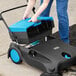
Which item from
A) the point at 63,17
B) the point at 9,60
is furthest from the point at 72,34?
the point at 9,60

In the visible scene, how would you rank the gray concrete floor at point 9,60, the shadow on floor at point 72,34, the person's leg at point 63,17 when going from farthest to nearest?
1. the shadow on floor at point 72,34
2. the person's leg at point 63,17
3. the gray concrete floor at point 9,60

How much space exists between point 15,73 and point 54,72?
16.4 inches

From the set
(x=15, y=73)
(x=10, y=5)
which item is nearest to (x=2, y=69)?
(x=15, y=73)

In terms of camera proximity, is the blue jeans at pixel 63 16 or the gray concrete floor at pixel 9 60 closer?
the gray concrete floor at pixel 9 60

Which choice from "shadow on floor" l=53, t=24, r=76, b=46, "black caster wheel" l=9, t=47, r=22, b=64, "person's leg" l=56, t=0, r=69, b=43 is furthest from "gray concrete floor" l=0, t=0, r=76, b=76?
"person's leg" l=56, t=0, r=69, b=43

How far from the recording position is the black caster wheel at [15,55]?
6.95 ft

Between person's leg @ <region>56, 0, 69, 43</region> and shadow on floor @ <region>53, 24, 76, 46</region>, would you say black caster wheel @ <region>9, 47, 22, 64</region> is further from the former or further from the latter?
shadow on floor @ <region>53, 24, 76, 46</region>

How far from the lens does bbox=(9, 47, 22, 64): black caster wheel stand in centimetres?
212

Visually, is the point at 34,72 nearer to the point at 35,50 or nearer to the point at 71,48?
the point at 35,50

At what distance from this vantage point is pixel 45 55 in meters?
1.92

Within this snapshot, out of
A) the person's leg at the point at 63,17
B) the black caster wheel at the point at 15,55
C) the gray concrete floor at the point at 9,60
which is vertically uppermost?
the person's leg at the point at 63,17

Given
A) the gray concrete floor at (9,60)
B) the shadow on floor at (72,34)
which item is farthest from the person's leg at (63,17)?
the gray concrete floor at (9,60)

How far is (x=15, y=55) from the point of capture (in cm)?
218

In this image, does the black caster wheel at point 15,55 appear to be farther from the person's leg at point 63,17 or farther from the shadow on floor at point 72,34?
the shadow on floor at point 72,34
